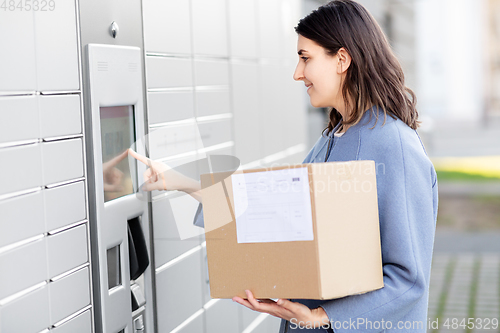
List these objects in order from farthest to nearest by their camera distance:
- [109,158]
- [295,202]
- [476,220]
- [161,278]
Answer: [476,220] < [161,278] < [109,158] < [295,202]

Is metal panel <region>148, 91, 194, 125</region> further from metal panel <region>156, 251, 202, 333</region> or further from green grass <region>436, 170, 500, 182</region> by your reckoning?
green grass <region>436, 170, 500, 182</region>

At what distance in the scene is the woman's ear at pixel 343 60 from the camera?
64.3 inches

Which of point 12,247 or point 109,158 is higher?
point 109,158

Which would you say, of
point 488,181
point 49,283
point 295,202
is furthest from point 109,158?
point 488,181

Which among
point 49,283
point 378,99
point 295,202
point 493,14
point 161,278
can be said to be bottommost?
point 161,278

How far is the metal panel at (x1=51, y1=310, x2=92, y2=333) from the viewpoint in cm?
166

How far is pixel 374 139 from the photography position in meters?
1.59

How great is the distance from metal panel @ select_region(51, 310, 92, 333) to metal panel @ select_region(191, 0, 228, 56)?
4.11 ft

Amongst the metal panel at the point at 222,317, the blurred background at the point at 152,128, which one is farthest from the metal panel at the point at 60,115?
the metal panel at the point at 222,317

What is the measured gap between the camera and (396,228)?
1507 millimetres

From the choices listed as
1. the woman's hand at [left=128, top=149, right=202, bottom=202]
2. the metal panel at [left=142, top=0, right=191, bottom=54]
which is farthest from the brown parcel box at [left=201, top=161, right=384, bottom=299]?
the metal panel at [left=142, top=0, right=191, bottom=54]

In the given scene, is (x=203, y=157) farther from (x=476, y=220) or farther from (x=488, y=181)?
(x=488, y=181)

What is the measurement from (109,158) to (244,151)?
1.25 metres

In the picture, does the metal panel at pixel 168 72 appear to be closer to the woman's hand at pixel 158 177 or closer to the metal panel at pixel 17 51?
the woman's hand at pixel 158 177
